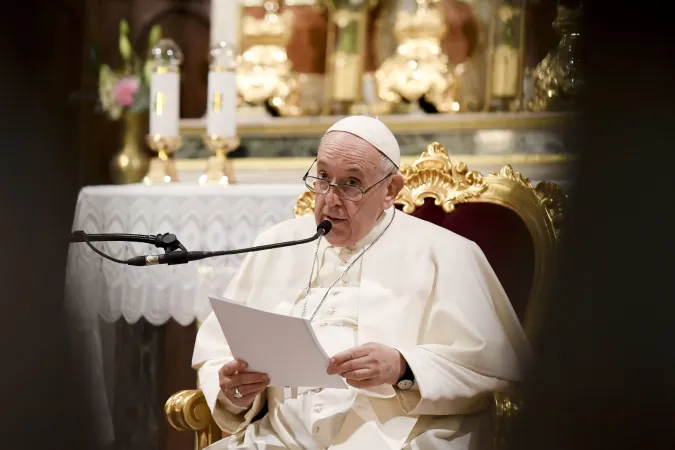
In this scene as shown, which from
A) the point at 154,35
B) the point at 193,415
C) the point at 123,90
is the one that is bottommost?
the point at 193,415

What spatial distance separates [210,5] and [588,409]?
5186mm

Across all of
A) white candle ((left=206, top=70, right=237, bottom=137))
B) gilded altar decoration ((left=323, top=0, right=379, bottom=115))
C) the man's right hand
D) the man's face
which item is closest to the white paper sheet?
the man's right hand

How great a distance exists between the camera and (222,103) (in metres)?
4.47

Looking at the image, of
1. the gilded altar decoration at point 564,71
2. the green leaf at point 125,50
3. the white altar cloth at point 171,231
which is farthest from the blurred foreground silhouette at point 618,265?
the green leaf at point 125,50

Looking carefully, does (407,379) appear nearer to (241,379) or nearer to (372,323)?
(372,323)

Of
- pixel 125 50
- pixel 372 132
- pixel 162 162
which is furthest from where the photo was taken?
pixel 125 50

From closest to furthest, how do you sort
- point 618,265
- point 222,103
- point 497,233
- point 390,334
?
point 618,265 < point 390,334 < point 497,233 < point 222,103

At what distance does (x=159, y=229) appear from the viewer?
394cm

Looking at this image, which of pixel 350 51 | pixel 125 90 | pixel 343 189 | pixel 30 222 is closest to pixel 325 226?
pixel 343 189

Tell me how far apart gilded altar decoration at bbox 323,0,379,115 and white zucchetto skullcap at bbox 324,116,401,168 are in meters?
1.83

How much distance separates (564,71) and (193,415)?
181 centimetres

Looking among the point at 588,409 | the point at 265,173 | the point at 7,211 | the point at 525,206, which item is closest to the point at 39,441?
the point at 7,211

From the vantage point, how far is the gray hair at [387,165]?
3.13m

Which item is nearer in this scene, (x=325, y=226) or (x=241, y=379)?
(x=241, y=379)
